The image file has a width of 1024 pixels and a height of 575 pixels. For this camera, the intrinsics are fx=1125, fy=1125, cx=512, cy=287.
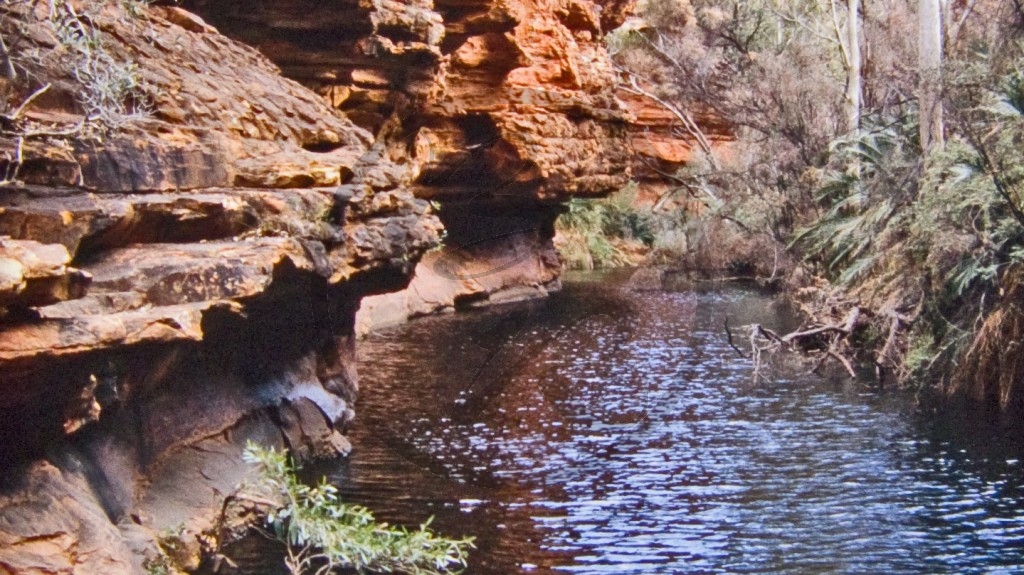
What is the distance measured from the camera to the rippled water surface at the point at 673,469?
826 cm

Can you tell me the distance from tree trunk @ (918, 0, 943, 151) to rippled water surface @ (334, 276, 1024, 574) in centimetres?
432

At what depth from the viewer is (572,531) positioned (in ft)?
28.7

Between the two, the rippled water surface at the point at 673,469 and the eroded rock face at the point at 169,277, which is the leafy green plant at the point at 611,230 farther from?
the eroded rock face at the point at 169,277

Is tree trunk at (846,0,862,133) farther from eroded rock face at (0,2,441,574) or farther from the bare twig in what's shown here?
the bare twig

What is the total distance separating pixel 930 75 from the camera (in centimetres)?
1538

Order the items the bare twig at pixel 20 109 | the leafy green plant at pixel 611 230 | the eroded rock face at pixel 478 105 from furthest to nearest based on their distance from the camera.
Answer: the leafy green plant at pixel 611 230, the eroded rock face at pixel 478 105, the bare twig at pixel 20 109

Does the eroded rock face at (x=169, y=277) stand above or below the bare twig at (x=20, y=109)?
below

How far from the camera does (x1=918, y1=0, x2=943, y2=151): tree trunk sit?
1536 cm

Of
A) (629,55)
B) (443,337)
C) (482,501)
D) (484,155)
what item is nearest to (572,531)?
(482,501)

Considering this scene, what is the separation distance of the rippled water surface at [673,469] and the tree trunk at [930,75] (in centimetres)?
432

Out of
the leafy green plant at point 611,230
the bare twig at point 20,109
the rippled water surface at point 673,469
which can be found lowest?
the rippled water surface at point 673,469

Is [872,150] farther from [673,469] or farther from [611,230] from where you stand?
[611,230]

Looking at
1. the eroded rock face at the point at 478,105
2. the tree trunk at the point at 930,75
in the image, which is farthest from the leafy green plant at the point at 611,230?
the tree trunk at the point at 930,75

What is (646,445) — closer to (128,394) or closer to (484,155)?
(128,394)
